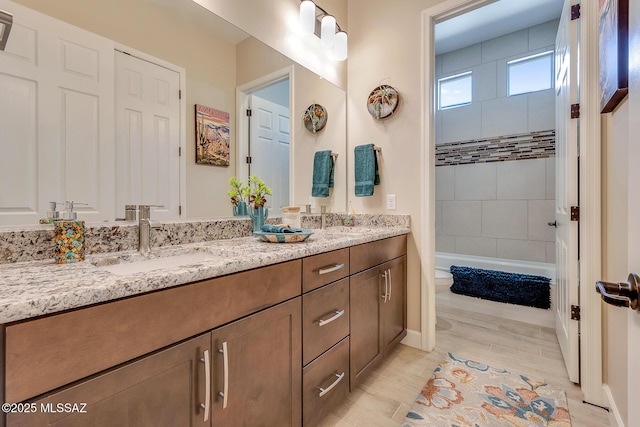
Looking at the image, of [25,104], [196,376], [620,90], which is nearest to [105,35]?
[25,104]

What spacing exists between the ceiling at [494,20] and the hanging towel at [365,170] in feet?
5.46

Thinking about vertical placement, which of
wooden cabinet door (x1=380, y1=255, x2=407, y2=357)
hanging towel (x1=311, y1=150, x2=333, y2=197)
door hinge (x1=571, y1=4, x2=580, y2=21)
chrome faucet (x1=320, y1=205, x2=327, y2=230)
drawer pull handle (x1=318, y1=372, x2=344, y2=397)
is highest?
door hinge (x1=571, y1=4, x2=580, y2=21)

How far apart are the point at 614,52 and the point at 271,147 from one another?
5.21ft

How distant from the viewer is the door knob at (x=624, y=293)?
52cm

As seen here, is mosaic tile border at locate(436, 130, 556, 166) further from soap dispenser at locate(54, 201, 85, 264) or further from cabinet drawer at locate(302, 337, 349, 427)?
soap dispenser at locate(54, 201, 85, 264)

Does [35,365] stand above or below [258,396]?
above

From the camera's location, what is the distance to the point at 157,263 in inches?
43.9

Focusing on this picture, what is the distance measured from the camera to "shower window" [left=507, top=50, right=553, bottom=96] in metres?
3.40

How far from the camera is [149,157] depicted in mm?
1261

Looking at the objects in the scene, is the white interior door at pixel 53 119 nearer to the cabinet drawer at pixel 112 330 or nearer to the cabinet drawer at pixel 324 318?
the cabinet drawer at pixel 112 330

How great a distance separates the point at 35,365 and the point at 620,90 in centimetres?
187

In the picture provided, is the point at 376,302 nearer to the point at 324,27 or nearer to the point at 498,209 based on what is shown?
the point at 324,27

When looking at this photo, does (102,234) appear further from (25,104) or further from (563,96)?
(563,96)

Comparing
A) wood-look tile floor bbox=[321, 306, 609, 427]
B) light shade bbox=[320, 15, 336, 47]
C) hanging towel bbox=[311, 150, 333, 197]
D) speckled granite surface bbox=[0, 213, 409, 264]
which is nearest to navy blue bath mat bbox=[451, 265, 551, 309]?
wood-look tile floor bbox=[321, 306, 609, 427]
